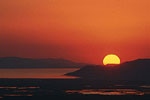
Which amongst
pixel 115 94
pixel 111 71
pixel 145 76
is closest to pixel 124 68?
pixel 111 71

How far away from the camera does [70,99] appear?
227 feet

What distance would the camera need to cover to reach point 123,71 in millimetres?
158875

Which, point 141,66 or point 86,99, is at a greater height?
point 141,66

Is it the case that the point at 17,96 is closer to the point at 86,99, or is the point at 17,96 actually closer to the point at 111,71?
the point at 86,99

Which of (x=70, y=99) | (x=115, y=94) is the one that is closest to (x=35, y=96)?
(x=70, y=99)

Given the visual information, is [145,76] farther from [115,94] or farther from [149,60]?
[115,94]

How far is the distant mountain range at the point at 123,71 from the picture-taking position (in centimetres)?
14888

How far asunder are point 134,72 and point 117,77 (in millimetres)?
7316

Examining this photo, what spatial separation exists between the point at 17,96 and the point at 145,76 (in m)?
79.4

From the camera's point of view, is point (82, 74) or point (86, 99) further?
point (82, 74)

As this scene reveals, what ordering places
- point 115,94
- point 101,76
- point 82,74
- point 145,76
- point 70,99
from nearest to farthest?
point 70,99
point 115,94
point 145,76
point 101,76
point 82,74

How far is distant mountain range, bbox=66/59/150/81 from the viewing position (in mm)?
148875

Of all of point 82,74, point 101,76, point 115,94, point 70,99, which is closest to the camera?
point 70,99

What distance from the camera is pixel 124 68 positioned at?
16288 cm
